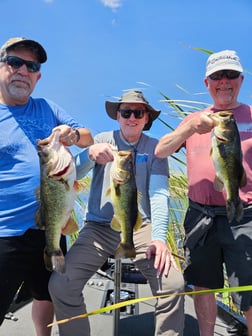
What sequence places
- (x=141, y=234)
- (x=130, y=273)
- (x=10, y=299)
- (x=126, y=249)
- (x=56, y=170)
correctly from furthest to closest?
(x=130, y=273) < (x=141, y=234) < (x=10, y=299) < (x=126, y=249) < (x=56, y=170)

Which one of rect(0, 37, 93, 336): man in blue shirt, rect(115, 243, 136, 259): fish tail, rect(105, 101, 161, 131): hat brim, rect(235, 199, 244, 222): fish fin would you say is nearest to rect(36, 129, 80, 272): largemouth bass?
rect(0, 37, 93, 336): man in blue shirt

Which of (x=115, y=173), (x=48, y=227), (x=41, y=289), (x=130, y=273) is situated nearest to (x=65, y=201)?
(x=48, y=227)

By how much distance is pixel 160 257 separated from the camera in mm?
3014

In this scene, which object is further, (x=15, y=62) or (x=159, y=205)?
(x=159, y=205)

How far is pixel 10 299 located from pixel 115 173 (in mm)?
1471

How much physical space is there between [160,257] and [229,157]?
3.34 feet

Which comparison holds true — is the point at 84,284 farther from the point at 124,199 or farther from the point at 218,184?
the point at 218,184

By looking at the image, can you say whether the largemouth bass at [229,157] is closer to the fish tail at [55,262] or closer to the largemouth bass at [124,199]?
the largemouth bass at [124,199]

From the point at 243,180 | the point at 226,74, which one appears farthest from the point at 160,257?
the point at 226,74

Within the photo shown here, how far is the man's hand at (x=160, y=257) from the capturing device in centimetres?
300

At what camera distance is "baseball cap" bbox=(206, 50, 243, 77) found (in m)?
3.27

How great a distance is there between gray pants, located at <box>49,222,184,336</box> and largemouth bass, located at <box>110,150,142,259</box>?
313 mm

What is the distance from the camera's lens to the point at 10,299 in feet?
10.3

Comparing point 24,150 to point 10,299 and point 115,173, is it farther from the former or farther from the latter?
point 10,299
